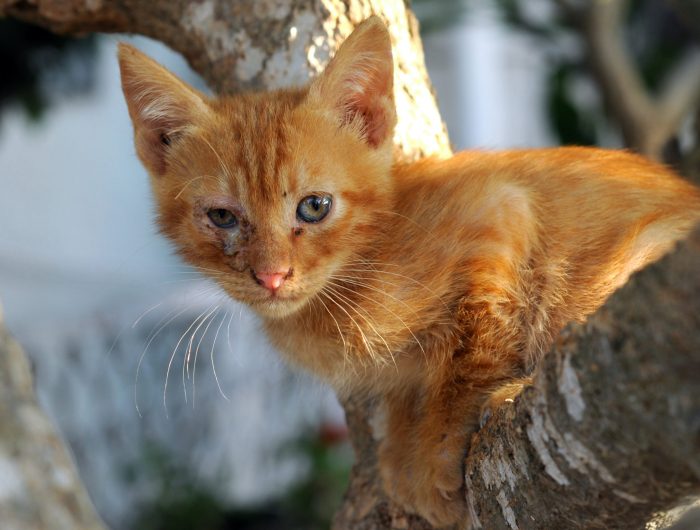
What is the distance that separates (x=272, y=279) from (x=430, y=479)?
1.54ft

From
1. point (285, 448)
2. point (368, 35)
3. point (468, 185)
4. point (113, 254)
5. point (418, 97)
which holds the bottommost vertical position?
point (285, 448)

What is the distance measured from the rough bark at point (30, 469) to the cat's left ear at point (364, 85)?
2.55 feet

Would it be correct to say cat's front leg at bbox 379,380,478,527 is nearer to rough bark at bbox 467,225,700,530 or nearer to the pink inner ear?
rough bark at bbox 467,225,700,530

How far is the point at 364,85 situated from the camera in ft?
5.71

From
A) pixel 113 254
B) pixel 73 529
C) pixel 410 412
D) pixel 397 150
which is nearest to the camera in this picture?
pixel 73 529

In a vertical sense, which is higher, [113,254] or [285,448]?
[113,254]

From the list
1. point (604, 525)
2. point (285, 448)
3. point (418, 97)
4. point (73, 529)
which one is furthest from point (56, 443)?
point (285, 448)

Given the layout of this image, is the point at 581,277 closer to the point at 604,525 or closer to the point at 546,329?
the point at 546,329

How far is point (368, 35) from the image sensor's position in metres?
1.62

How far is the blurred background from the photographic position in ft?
11.0

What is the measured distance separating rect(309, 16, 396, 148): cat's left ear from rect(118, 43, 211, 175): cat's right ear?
26 centimetres

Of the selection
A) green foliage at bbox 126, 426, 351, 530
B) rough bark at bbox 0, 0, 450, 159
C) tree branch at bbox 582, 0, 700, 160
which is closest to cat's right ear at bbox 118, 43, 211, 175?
rough bark at bbox 0, 0, 450, 159

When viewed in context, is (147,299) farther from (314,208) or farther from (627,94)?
(314,208)

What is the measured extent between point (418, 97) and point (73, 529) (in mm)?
1177
